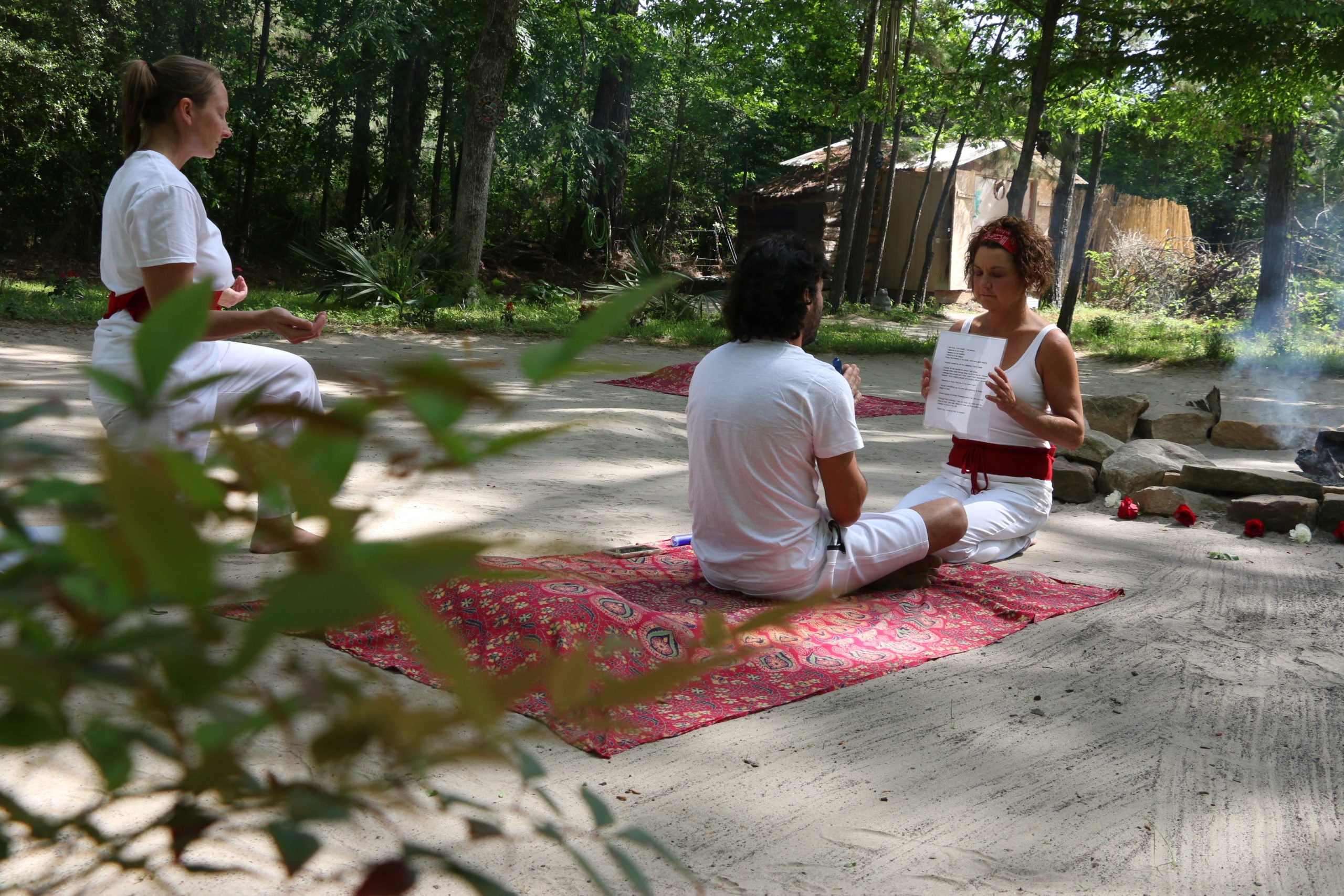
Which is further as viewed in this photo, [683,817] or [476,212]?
[476,212]

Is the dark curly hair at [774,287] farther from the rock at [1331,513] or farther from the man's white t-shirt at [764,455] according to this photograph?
the rock at [1331,513]

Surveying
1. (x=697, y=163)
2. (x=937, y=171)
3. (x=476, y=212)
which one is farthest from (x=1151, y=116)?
(x=697, y=163)

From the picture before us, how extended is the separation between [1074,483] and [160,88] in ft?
15.9

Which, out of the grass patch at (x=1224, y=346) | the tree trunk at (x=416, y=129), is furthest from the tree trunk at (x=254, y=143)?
the grass patch at (x=1224, y=346)

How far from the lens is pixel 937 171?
22.2 meters

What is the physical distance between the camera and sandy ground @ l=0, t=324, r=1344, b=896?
2045 millimetres

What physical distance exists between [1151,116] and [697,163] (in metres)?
13.7

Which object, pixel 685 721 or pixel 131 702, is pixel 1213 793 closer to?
pixel 685 721

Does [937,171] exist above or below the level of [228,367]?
above

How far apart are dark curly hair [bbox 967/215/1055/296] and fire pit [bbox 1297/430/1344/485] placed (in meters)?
3.20

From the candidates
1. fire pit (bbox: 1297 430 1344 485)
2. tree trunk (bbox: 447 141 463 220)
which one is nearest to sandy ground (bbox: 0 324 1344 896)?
fire pit (bbox: 1297 430 1344 485)

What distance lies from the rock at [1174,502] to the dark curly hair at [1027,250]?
179 centimetres

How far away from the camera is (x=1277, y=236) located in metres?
13.5

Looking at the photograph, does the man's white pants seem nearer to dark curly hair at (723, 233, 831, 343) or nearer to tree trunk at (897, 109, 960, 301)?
dark curly hair at (723, 233, 831, 343)
